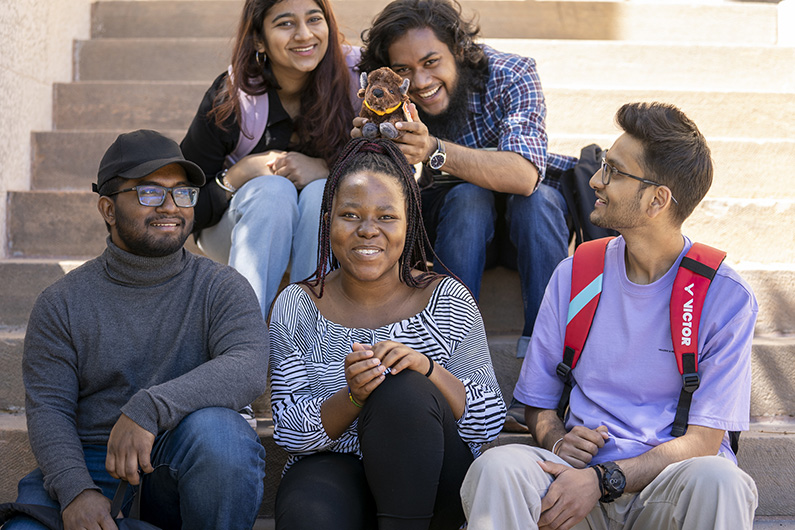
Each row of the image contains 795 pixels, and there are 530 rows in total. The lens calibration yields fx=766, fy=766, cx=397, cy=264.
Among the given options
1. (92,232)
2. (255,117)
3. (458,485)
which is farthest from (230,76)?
(458,485)

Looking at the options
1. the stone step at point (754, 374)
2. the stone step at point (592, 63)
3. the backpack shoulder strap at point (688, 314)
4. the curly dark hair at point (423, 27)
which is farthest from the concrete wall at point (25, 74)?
the backpack shoulder strap at point (688, 314)

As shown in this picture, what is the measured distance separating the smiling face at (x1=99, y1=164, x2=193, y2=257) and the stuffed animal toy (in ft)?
2.12

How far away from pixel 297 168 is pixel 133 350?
1058 mm

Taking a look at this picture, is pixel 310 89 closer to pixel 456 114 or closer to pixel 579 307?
pixel 456 114

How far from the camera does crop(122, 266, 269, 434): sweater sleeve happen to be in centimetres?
204

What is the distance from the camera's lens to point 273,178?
9.50 ft

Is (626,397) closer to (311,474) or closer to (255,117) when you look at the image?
(311,474)

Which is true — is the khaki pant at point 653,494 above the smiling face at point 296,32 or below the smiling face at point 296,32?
below

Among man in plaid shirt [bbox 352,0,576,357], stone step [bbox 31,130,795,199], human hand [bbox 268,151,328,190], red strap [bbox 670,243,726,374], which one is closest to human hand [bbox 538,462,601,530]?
red strap [bbox 670,243,726,374]

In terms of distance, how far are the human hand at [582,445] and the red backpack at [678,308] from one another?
18 cm

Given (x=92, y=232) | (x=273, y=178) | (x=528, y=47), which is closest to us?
(x=273, y=178)

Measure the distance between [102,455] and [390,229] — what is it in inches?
41.5

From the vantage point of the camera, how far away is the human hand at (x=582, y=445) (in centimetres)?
204

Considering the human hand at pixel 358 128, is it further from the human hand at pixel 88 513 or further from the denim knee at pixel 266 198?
the human hand at pixel 88 513
